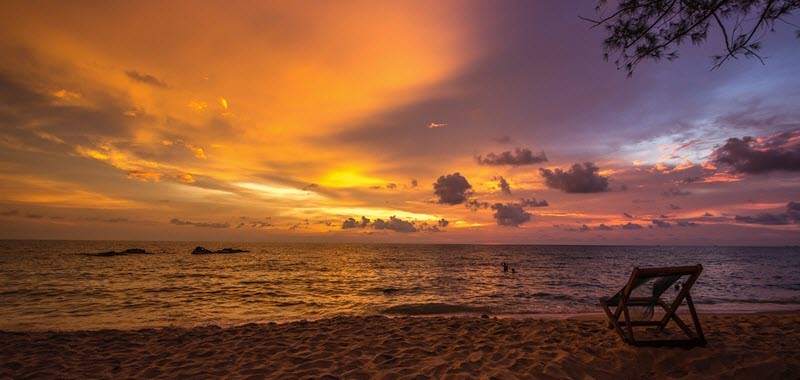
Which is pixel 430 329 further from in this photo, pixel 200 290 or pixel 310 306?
pixel 200 290

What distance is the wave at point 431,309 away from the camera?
1505 centimetres

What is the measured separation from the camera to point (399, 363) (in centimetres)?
638

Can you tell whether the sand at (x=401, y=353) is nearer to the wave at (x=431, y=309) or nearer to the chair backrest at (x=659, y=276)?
the chair backrest at (x=659, y=276)

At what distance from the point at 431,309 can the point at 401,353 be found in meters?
8.89

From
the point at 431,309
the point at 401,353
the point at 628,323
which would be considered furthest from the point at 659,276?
the point at 431,309

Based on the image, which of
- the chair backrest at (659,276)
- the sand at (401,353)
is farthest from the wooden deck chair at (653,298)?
the sand at (401,353)

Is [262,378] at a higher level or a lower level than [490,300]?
higher

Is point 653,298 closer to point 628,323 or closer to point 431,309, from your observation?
point 628,323

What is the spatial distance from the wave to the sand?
5.41 metres

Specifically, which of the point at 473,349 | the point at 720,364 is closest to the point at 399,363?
the point at 473,349

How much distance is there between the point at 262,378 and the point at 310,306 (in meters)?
11.2

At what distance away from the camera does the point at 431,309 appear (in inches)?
615

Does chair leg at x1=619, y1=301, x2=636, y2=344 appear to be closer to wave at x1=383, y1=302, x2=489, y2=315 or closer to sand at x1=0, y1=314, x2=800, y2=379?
sand at x1=0, y1=314, x2=800, y2=379

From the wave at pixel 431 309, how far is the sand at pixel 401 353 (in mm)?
5409
